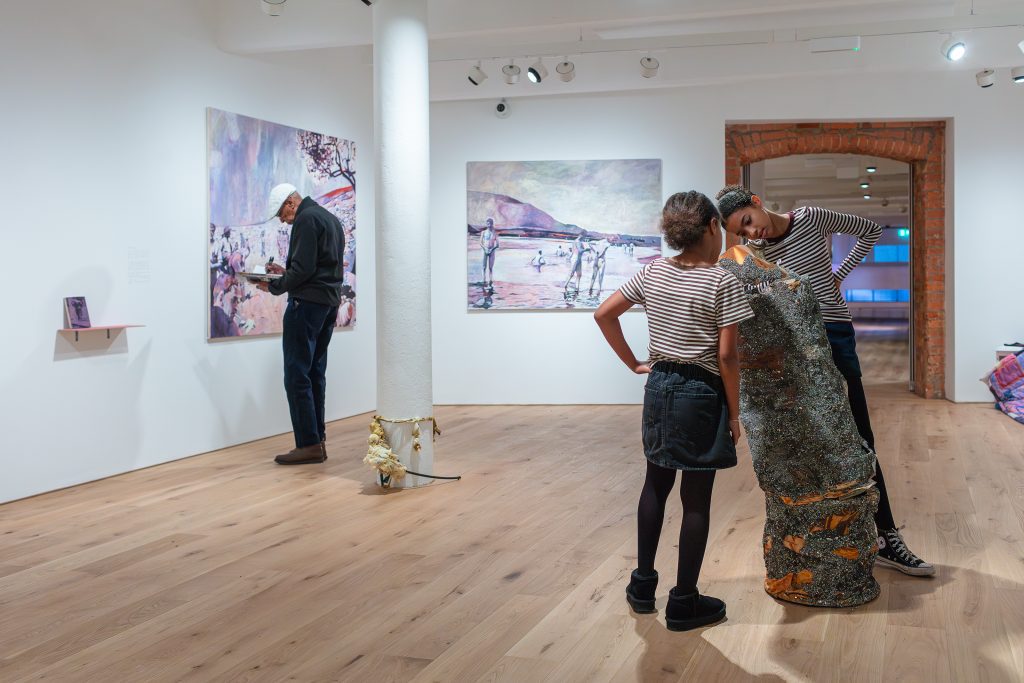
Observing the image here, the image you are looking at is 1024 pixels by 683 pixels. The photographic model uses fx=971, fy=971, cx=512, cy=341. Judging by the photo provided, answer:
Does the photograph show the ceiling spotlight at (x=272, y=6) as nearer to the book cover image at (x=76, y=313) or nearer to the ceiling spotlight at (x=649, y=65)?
the book cover image at (x=76, y=313)

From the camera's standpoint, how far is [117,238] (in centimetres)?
575

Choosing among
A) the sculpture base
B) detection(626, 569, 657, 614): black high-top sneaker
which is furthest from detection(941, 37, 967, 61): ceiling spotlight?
detection(626, 569, 657, 614): black high-top sneaker

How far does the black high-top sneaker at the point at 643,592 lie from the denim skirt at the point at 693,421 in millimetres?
458

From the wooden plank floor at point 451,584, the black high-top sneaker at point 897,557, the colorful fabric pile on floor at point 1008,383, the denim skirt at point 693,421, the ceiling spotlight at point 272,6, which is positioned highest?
the ceiling spotlight at point 272,6

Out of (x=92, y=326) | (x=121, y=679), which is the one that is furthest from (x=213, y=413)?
(x=121, y=679)

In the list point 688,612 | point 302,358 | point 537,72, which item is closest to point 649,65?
point 537,72

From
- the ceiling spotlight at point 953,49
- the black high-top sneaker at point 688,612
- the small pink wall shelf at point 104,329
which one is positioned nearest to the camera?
the black high-top sneaker at point 688,612

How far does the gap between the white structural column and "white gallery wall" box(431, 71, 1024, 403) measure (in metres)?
3.70

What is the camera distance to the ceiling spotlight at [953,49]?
7.38 metres

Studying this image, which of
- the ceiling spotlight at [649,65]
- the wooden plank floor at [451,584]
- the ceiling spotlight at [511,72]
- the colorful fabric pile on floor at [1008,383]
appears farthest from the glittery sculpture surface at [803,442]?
the colorful fabric pile on floor at [1008,383]

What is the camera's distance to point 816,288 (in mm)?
3516

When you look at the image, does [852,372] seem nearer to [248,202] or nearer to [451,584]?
[451,584]

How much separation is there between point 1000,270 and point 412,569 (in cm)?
729

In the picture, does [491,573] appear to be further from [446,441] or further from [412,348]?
[446,441]
